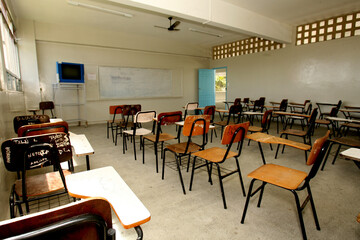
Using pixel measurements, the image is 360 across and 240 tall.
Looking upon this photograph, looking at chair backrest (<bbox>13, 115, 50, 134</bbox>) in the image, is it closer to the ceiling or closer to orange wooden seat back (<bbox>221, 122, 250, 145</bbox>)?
orange wooden seat back (<bbox>221, 122, 250, 145</bbox>)

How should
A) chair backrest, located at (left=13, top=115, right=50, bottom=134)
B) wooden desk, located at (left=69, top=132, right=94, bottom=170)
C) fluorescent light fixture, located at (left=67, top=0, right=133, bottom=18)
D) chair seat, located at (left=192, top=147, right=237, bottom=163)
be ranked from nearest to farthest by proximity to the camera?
wooden desk, located at (left=69, top=132, right=94, bottom=170)
chair seat, located at (left=192, top=147, right=237, bottom=163)
chair backrest, located at (left=13, top=115, right=50, bottom=134)
fluorescent light fixture, located at (left=67, top=0, right=133, bottom=18)

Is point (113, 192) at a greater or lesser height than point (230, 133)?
lesser

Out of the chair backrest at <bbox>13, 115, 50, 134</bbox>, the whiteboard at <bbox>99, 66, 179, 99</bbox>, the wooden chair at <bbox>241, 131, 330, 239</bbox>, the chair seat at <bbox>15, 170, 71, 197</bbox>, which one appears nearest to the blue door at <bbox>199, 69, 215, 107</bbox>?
the whiteboard at <bbox>99, 66, 179, 99</bbox>

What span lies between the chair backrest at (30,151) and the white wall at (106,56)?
18.2 feet

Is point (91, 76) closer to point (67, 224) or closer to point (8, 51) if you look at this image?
point (8, 51)

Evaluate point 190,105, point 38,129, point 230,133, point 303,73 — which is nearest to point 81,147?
point 38,129

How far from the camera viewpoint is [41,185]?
1598 millimetres

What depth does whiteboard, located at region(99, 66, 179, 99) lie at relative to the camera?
6.86 meters

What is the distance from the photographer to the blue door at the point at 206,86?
9086 mm

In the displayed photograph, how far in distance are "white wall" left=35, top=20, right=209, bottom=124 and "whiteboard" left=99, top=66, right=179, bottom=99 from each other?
19cm

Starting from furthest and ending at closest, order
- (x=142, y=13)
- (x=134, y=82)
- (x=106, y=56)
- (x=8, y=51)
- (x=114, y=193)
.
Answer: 1. (x=134, y=82)
2. (x=106, y=56)
3. (x=142, y=13)
4. (x=8, y=51)
5. (x=114, y=193)

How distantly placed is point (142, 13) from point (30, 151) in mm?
4895

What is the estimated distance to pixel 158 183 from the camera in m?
2.48

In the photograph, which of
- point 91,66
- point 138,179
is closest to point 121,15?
point 91,66
